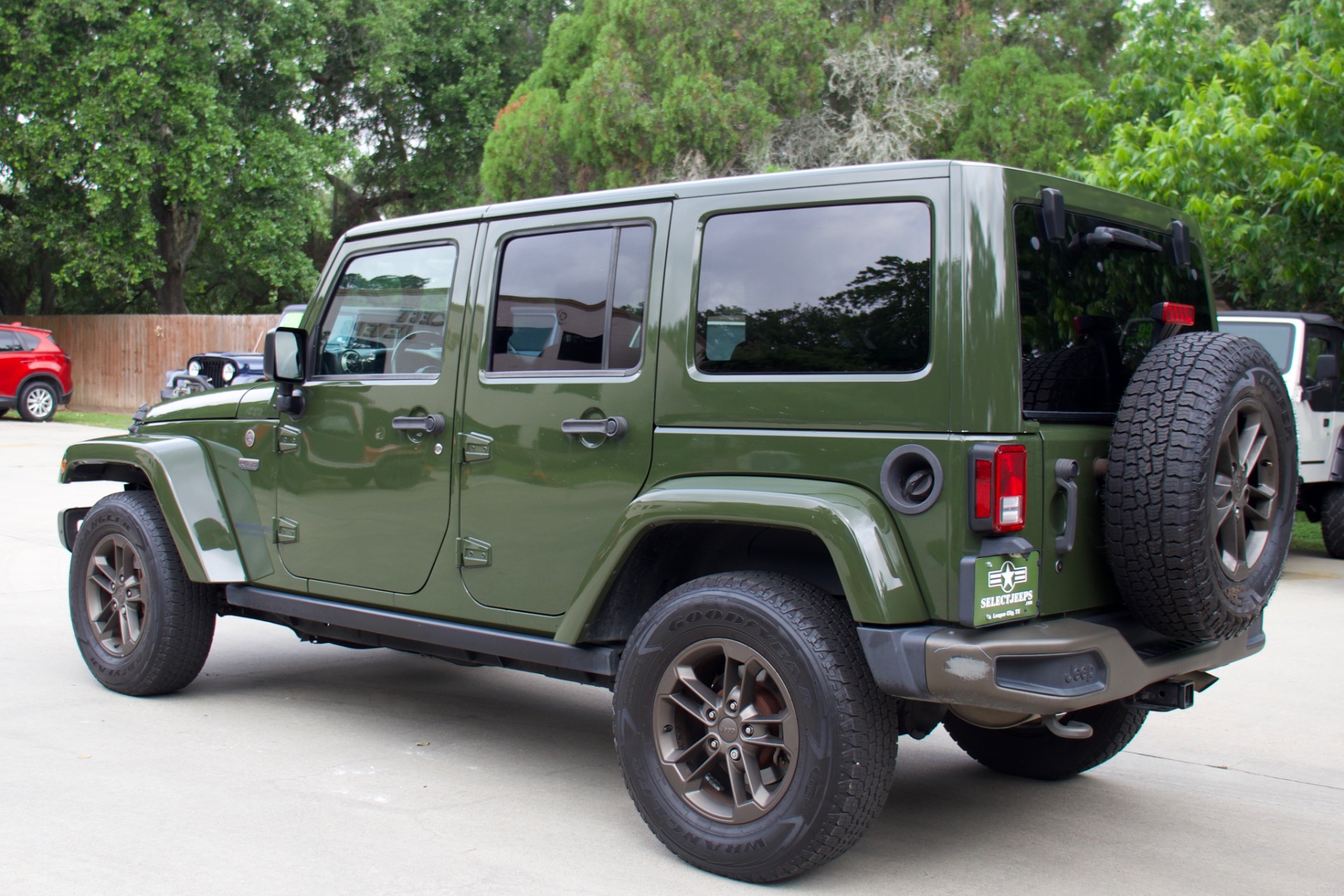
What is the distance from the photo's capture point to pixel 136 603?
558 cm

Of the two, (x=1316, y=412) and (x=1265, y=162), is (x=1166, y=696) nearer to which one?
(x=1316, y=412)

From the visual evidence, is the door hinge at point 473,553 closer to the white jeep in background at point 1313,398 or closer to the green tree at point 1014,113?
the white jeep in background at point 1313,398

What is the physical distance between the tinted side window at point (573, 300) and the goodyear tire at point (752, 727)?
2.86 feet

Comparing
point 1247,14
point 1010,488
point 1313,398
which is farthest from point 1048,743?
point 1247,14

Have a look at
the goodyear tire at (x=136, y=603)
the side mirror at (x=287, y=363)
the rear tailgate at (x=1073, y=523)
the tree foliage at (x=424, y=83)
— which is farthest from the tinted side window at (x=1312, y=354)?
the tree foliage at (x=424, y=83)

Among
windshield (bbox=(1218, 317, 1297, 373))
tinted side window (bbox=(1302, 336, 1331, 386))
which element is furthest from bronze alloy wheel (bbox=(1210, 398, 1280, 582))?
tinted side window (bbox=(1302, 336, 1331, 386))

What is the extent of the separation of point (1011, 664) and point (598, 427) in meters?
1.46

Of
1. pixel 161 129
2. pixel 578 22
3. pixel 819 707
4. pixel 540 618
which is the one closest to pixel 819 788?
pixel 819 707

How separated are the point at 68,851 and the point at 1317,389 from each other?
9.49 metres

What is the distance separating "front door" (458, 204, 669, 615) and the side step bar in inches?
5.1

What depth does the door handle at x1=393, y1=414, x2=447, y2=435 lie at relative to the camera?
4.49m

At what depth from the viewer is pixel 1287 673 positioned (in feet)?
21.4

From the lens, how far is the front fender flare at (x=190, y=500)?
17.0 feet

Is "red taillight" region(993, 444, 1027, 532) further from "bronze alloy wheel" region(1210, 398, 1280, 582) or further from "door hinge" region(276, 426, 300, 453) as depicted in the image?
→ "door hinge" region(276, 426, 300, 453)
